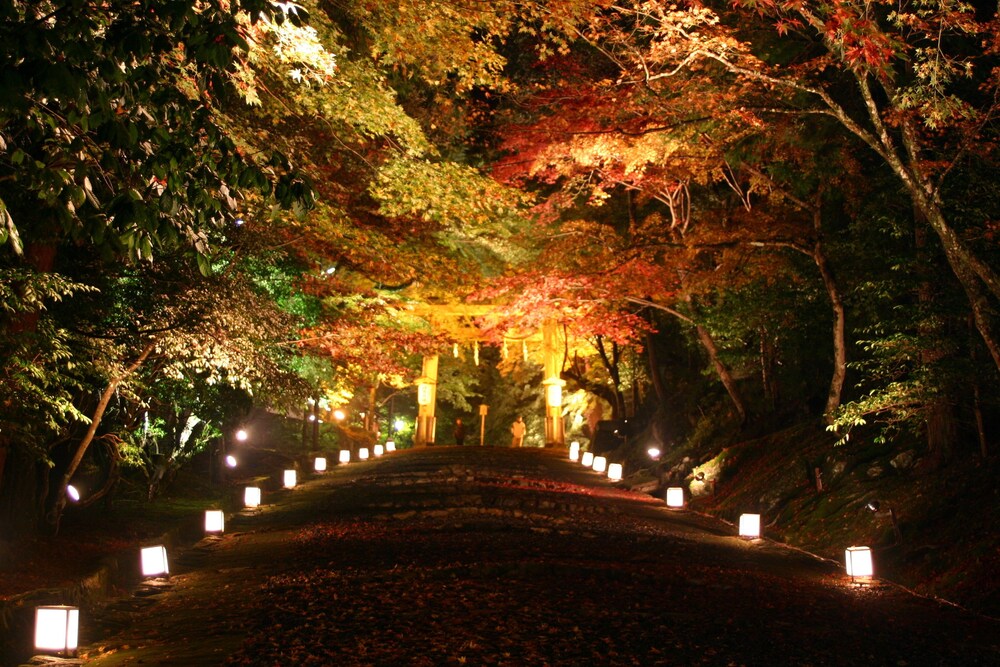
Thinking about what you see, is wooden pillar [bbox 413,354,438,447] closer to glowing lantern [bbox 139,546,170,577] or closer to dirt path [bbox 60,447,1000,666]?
dirt path [bbox 60,447,1000,666]

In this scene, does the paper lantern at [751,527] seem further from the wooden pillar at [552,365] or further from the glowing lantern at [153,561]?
the wooden pillar at [552,365]

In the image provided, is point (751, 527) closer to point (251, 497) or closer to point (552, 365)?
point (251, 497)

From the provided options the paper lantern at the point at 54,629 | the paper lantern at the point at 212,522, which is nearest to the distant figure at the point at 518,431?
the paper lantern at the point at 212,522

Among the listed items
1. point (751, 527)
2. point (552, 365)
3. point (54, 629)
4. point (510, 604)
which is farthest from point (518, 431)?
point (54, 629)

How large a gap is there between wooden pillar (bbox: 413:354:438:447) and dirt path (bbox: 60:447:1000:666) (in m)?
18.9

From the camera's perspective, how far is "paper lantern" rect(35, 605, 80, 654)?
18.6 ft

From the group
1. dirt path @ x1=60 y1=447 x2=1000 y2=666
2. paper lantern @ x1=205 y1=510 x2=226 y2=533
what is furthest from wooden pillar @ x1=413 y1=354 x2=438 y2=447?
paper lantern @ x1=205 y1=510 x2=226 y2=533

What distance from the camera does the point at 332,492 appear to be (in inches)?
633

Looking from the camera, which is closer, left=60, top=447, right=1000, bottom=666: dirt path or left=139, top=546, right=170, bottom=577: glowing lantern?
left=60, top=447, right=1000, bottom=666: dirt path

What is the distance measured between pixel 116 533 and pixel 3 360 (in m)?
5.06

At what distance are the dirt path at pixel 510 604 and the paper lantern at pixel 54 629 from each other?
9.6 inches

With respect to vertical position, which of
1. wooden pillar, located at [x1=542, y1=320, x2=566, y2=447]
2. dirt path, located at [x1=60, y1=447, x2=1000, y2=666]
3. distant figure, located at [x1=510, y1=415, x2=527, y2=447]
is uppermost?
wooden pillar, located at [x1=542, y1=320, x2=566, y2=447]

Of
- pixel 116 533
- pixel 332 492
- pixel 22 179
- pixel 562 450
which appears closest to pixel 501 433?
pixel 562 450

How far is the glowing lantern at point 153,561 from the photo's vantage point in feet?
27.5
